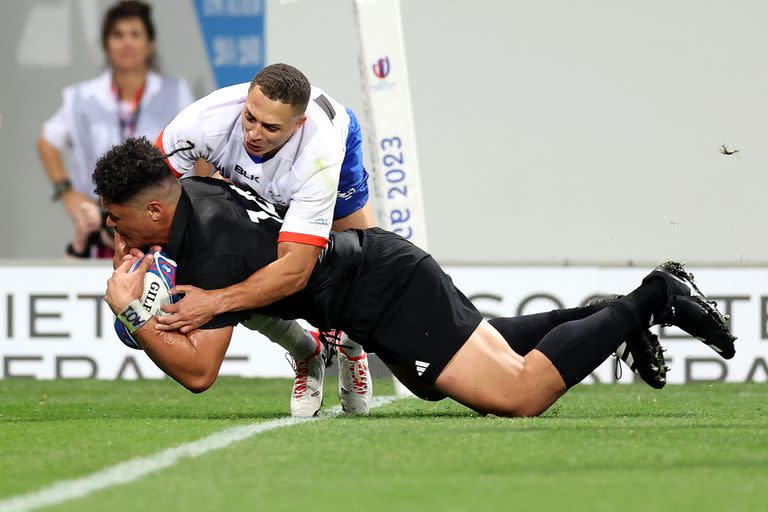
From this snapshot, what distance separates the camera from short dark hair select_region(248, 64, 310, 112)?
6059mm

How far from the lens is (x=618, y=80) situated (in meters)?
13.0

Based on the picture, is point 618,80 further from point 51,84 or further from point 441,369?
point 441,369

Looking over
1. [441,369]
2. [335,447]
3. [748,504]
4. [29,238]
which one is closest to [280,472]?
[335,447]

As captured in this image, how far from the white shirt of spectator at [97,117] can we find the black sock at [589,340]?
6.82 meters

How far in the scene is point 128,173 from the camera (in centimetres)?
575

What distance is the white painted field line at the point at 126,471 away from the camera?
12.9 ft

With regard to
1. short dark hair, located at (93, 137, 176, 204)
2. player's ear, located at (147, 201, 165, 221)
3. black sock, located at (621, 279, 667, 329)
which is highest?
short dark hair, located at (93, 137, 176, 204)

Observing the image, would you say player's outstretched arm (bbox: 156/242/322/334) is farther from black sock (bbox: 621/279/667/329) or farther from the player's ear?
black sock (bbox: 621/279/667/329)

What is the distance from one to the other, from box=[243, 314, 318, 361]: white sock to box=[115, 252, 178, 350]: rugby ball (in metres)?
0.83

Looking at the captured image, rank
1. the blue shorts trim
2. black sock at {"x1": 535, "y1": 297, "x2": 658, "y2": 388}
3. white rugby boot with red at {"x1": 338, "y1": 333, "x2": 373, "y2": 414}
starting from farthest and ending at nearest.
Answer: the blue shorts trim < white rugby boot with red at {"x1": 338, "y1": 333, "x2": 373, "y2": 414} < black sock at {"x1": 535, "y1": 297, "x2": 658, "y2": 388}

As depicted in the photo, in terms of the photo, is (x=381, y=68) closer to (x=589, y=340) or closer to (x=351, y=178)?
(x=351, y=178)

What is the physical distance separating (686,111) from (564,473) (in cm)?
902

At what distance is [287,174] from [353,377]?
1.22 metres

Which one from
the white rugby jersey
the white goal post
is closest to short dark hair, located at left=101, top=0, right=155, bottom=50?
the white goal post
